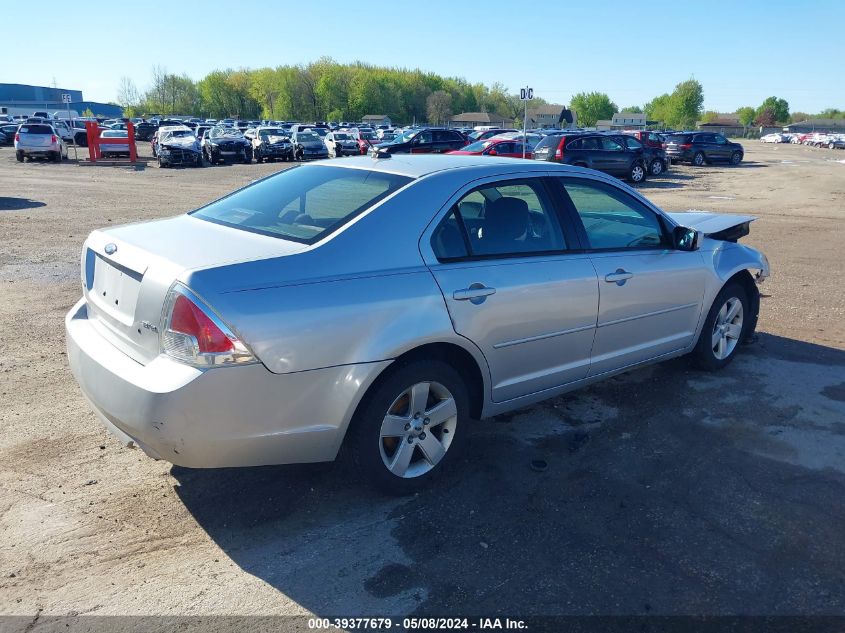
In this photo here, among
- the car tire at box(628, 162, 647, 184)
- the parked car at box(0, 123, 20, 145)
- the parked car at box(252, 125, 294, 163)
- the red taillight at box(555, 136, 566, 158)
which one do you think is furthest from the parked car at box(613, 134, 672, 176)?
the parked car at box(0, 123, 20, 145)

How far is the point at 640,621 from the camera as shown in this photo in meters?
2.71

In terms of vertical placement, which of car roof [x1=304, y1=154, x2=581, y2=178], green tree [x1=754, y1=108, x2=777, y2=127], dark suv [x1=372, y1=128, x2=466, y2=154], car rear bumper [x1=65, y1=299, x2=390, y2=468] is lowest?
car rear bumper [x1=65, y1=299, x2=390, y2=468]

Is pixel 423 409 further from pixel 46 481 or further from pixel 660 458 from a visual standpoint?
pixel 46 481

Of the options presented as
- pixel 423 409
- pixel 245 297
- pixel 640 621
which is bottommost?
pixel 640 621

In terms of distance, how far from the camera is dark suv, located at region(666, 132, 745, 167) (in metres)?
34.9

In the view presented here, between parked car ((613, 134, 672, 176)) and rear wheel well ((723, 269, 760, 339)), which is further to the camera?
parked car ((613, 134, 672, 176))

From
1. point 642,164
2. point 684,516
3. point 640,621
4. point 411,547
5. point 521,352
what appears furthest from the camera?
point 642,164

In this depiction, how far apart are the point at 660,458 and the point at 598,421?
22.7 inches

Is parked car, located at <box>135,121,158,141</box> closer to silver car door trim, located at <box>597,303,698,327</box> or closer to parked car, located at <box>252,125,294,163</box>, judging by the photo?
parked car, located at <box>252,125,294,163</box>

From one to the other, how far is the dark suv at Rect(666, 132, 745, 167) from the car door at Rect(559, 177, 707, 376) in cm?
3278

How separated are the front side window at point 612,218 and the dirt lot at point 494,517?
1166 millimetres

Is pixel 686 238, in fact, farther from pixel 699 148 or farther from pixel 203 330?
pixel 699 148

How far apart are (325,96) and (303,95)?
422 cm

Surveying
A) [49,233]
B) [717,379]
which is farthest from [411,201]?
[49,233]
